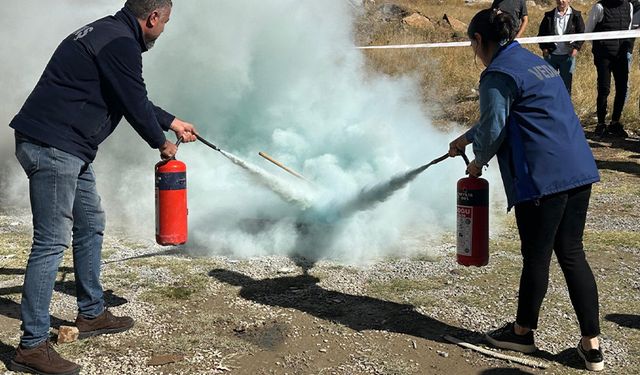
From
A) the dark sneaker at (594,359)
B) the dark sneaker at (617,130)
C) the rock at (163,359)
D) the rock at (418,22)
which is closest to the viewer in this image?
the dark sneaker at (594,359)

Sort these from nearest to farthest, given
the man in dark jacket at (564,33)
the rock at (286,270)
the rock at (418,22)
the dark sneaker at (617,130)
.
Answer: the rock at (286,270)
the man in dark jacket at (564,33)
the dark sneaker at (617,130)
the rock at (418,22)

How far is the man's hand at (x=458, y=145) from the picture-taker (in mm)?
3689

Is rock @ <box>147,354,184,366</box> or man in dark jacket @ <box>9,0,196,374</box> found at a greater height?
man in dark jacket @ <box>9,0,196,374</box>

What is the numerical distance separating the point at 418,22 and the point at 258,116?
14.6 metres

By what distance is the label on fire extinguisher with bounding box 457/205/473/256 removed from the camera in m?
3.63

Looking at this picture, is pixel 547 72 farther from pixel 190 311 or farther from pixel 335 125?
pixel 335 125

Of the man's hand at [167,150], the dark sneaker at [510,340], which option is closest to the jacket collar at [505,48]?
the dark sneaker at [510,340]

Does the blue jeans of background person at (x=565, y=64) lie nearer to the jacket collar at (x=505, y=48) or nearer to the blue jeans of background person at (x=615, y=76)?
the blue jeans of background person at (x=615, y=76)

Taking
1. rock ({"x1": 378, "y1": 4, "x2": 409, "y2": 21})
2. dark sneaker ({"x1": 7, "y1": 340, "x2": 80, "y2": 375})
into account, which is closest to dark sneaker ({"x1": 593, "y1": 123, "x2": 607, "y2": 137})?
dark sneaker ({"x1": 7, "y1": 340, "x2": 80, "y2": 375})

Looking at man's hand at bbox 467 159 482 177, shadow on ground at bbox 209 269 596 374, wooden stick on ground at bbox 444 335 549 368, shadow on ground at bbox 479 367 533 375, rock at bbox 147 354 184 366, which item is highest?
man's hand at bbox 467 159 482 177

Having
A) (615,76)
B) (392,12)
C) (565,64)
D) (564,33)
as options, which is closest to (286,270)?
(565,64)

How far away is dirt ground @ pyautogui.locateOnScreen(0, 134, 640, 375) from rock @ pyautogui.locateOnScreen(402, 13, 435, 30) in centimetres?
1508

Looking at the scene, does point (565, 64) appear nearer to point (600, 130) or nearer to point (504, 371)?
point (600, 130)

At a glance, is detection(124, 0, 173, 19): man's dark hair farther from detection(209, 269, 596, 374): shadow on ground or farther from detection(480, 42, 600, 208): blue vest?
detection(209, 269, 596, 374): shadow on ground
